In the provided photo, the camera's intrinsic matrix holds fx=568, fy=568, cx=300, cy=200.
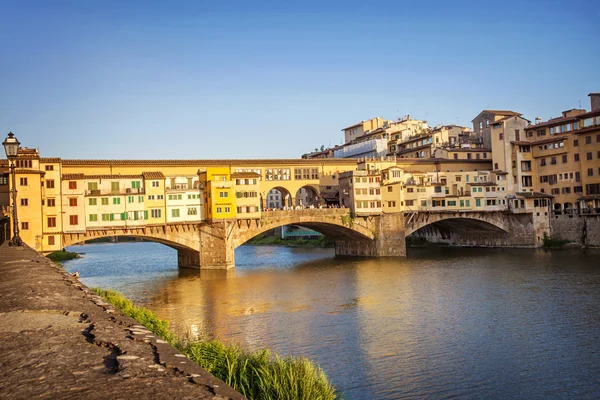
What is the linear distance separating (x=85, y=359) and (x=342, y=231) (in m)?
55.0

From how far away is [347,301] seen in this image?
109 ft

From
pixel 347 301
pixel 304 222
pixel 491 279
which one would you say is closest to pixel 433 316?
pixel 347 301

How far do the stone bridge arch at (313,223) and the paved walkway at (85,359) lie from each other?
139 feet

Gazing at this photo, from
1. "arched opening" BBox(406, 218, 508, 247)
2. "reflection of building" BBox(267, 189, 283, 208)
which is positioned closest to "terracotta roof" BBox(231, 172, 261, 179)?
"arched opening" BBox(406, 218, 508, 247)

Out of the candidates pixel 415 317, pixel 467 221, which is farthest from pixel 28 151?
pixel 467 221

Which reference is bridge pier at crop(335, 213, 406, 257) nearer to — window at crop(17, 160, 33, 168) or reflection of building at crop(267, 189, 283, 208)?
window at crop(17, 160, 33, 168)

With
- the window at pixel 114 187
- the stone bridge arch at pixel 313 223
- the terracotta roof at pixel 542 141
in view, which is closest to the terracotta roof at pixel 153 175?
the window at pixel 114 187

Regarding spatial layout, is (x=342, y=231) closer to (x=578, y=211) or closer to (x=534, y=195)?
(x=534, y=195)

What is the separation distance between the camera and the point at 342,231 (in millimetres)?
61156

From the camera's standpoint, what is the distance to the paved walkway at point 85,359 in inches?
218

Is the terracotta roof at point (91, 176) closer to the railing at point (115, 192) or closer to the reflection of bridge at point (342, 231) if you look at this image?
the railing at point (115, 192)

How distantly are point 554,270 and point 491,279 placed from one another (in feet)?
21.2

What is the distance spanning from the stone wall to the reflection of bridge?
2.73 m

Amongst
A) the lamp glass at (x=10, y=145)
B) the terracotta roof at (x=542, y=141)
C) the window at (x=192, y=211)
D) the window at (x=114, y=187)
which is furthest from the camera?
the terracotta roof at (x=542, y=141)
